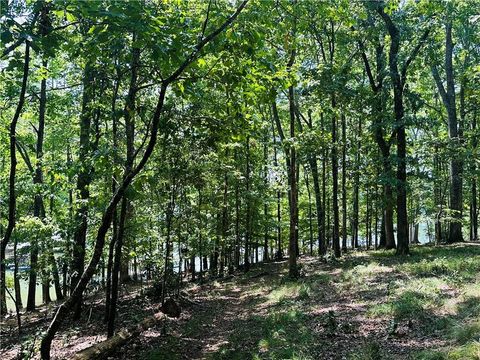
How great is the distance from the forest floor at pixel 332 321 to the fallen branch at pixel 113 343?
197 mm

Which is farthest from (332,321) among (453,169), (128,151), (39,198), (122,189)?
(453,169)

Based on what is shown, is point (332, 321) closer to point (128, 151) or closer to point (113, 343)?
point (113, 343)

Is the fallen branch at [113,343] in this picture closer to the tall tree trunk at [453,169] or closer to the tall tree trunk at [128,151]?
the tall tree trunk at [128,151]

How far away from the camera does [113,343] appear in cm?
838

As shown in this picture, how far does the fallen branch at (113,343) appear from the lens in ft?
24.6

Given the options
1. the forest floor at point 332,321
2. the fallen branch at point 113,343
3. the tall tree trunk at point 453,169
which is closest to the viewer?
the forest floor at point 332,321

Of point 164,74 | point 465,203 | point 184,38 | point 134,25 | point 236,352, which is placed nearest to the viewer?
point 134,25

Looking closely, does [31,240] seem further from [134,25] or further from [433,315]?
[433,315]

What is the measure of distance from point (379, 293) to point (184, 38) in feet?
27.2

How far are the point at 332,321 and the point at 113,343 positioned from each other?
473 cm

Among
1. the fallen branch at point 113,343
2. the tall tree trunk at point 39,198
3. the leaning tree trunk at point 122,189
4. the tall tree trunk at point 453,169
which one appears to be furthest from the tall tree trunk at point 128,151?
the tall tree trunk at point 453,169

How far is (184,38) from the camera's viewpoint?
16.9 ft

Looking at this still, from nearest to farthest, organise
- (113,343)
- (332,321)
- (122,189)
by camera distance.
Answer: (122,189) → (332,321) → (113,343)

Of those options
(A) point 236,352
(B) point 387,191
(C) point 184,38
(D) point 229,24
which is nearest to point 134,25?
(C) point 184,38
